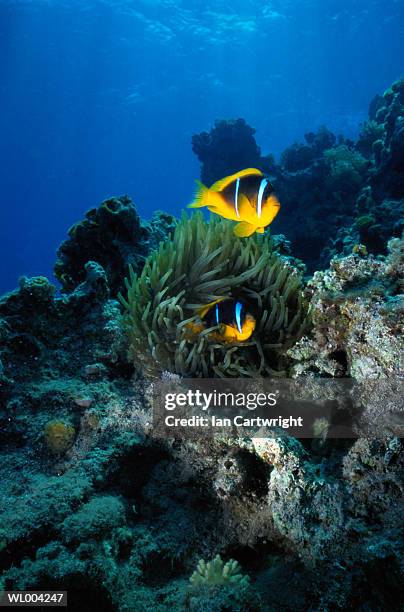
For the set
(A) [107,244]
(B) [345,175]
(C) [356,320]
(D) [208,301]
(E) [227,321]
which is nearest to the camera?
(E) [227,321]

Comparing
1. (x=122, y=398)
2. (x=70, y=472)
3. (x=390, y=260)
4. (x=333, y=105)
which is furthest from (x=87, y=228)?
(x=333, y=105)

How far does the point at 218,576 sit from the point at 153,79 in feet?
265

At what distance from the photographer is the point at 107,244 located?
554cm

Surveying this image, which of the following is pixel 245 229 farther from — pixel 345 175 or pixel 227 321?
pixel 345 175

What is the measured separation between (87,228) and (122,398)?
3.29m

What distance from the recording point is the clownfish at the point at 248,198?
2.71 meters

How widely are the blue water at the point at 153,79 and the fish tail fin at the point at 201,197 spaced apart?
53101 mm

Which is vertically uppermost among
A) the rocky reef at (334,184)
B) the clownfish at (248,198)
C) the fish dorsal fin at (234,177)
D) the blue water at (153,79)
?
the blue water at (153,79)

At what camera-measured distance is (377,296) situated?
8.76 feet

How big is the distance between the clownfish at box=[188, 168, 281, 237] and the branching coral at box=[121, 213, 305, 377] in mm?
376

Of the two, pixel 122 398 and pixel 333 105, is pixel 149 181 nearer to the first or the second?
pixel 333 105

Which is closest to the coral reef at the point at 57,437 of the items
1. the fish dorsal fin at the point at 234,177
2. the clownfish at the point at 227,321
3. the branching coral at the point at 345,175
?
the clownfish at the point at 227,321

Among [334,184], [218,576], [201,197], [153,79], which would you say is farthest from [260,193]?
[153,79]

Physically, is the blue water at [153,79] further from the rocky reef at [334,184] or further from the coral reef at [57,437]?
the coral reef at [57,437]
